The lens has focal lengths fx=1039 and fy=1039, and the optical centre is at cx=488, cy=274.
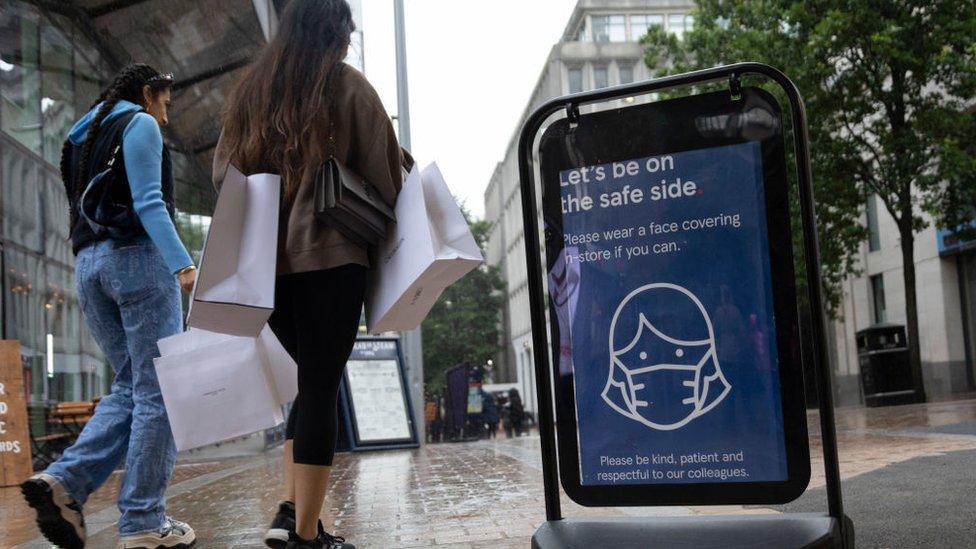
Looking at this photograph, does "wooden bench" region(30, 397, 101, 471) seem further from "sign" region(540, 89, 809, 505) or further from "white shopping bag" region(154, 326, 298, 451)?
"sign" region(540, 89, 809, 505)

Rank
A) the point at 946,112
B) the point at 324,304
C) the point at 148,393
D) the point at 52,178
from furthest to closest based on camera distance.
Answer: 1. the point at 946,112
2. the point at 52,178
3. the point at 148,393
4. the point at 324,304

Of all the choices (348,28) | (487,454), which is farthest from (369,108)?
(487,454)

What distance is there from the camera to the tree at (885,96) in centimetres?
1917

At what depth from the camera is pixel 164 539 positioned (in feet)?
13.3

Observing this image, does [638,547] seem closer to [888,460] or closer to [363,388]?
[888,460]

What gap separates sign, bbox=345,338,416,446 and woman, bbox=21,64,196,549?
29.8 ft

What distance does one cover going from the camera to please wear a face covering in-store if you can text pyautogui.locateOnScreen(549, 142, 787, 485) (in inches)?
116

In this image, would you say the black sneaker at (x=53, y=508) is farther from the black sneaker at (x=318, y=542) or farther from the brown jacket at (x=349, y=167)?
the brown jacket at (x=349, y=167)

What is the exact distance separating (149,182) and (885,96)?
61.3ft

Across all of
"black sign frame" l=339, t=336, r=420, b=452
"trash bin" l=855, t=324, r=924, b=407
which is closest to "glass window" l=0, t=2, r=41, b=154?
"black sign frame" l=339, t=336, r=420, b=452

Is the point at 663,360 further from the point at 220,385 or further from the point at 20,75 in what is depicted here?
the point at 20,75

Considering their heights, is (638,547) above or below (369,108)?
below

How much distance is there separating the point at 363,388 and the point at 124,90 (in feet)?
31.9

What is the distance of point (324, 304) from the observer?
3.35 metres
